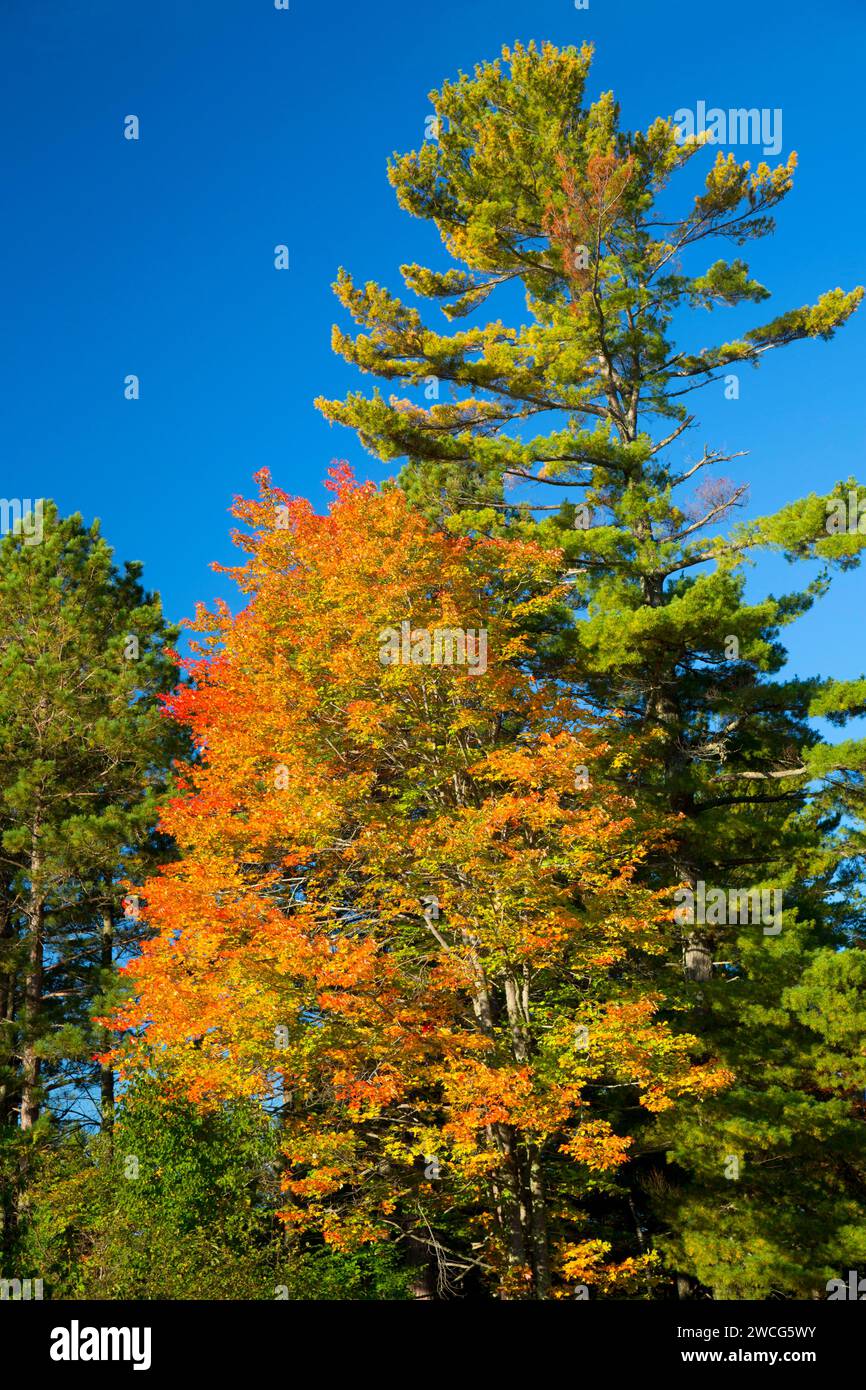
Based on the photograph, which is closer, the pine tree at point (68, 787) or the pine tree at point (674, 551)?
the pine tree at point (674, 551)

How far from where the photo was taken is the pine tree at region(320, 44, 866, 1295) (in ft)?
43.9

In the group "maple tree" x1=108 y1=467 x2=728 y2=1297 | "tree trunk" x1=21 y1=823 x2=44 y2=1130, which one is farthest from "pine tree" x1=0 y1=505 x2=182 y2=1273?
"maple tree" x1=108 y1=467 x2=728 y2=1297

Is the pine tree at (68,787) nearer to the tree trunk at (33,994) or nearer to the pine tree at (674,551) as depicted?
the tree trunk at (33,994)

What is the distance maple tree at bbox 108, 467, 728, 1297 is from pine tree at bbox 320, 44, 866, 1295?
96 cm

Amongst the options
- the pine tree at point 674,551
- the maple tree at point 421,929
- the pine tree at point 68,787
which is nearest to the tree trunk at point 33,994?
the pine tree at point 68,787

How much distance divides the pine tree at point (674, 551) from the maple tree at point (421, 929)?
0.96 m

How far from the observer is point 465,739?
16.5 m

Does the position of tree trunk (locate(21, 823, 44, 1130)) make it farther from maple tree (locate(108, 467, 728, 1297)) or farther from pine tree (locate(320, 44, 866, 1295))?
pine tree (locate(320, 44, 866, 1295))

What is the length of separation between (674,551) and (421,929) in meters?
7.15

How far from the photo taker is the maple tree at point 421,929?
13.2m

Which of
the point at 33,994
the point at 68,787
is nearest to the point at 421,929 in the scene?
the point at 33,994

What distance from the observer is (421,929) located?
15.9m
